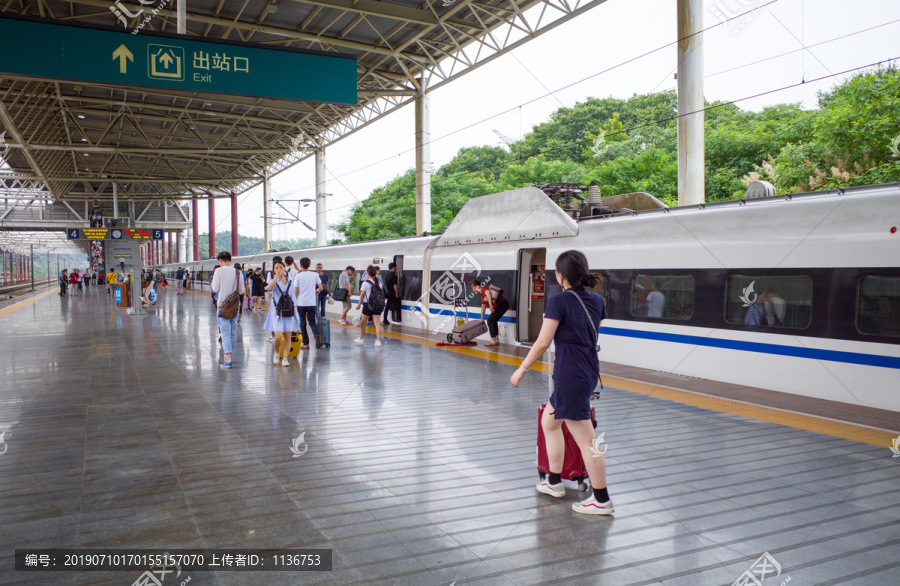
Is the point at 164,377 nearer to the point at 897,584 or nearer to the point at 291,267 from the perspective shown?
the point at 291,267

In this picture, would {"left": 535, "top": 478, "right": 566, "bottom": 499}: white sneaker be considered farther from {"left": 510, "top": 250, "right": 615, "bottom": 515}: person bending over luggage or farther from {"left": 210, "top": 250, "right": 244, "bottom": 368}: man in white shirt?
{"left": 210, "top": 250, "right": 244, "bottom": 368}: man in white shirt

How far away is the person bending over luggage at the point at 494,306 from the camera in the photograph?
1211 centimetres

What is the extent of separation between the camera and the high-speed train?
6.32 metres

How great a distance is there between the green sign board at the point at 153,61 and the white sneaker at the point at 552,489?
25.6 ft

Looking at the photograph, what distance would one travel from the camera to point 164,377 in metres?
8.88

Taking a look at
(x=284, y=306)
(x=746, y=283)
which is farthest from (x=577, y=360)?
(x=284, y=306)

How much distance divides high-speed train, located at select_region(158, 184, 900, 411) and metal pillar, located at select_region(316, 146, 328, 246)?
22422mm

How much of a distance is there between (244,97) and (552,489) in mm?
18244

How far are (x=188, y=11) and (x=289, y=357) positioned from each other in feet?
44.5

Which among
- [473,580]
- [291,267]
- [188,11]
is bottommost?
[473,580]

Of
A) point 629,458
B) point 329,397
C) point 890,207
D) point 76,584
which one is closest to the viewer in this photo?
point 76,584

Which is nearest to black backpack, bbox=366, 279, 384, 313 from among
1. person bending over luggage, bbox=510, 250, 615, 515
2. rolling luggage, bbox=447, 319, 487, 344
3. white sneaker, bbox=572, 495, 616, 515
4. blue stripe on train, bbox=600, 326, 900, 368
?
rolling luggage, bbox=447, 319, 487, 344

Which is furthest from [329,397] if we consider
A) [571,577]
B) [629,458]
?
[571,577]

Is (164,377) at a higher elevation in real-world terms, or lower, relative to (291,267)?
lower
